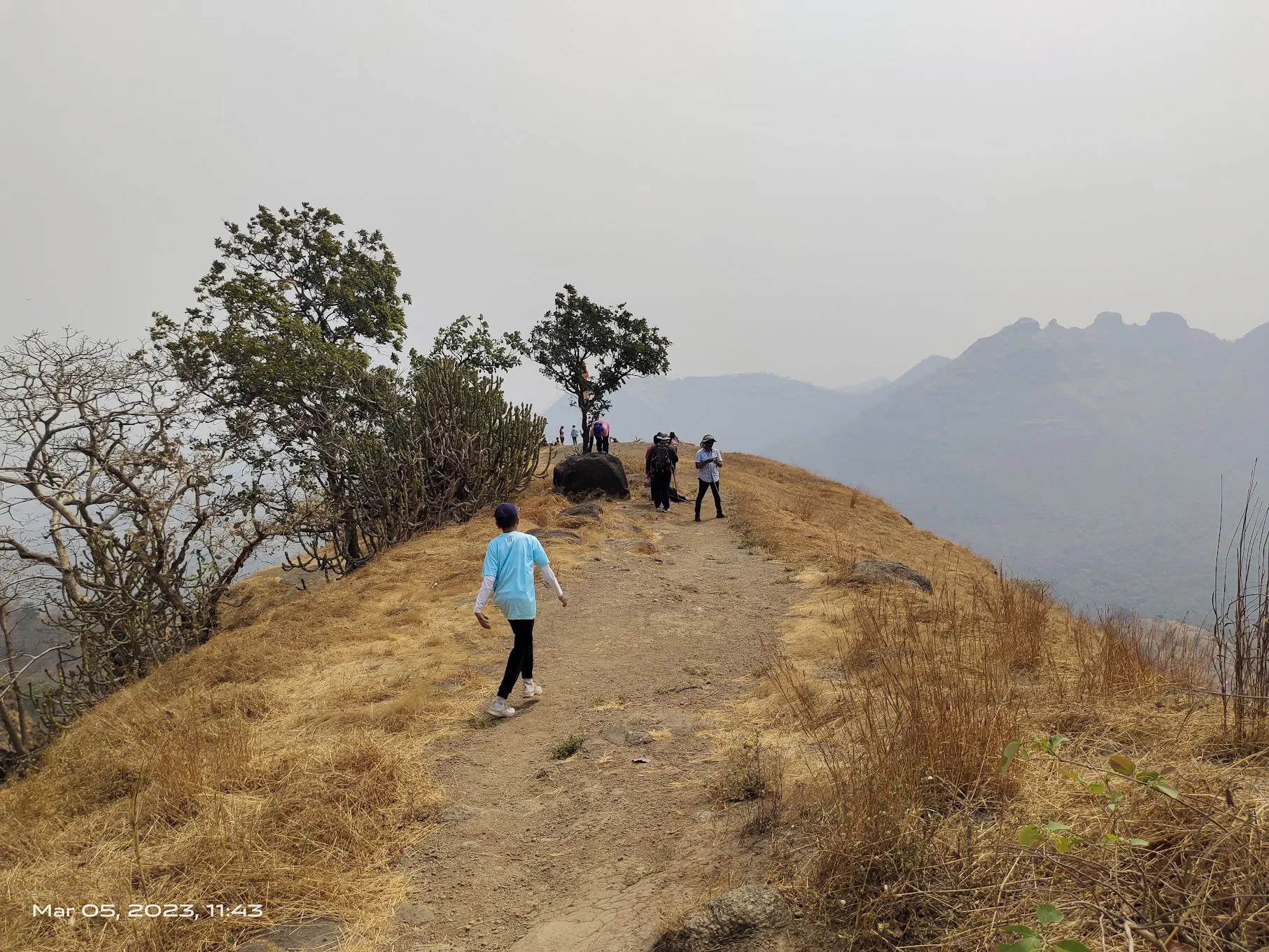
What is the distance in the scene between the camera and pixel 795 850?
2.95 meters

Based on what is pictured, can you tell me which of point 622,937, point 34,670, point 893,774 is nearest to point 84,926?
point 622,937

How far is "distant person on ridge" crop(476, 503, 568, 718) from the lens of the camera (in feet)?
19.4

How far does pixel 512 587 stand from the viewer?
5988 millimetres

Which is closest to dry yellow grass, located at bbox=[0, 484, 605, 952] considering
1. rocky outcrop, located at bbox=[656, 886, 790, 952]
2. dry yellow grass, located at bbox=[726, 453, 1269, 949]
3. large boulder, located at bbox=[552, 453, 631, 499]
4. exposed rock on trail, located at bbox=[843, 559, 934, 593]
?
rocky outcrop, located at bbox=[656, 886, 790, 952]

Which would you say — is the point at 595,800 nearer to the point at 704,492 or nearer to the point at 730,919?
the point at 730,919

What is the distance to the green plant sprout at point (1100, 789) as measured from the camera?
1.83 m

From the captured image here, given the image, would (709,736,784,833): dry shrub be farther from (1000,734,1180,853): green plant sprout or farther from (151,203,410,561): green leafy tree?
(151,203,410,561): green leafy tree

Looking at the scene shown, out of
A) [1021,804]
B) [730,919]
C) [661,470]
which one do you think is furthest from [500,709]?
[661,470]

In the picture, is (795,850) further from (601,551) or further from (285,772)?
(601,551)

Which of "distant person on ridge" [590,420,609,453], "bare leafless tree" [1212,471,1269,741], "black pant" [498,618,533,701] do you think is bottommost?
"black pant" [498,618,533,701]

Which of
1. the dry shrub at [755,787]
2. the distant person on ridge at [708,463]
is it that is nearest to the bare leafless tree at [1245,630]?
the dry shrub at [755,787]

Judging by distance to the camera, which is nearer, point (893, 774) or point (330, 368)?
point (893, 774)

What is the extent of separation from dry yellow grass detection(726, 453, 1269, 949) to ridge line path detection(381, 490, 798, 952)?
512 mm

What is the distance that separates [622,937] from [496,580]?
143 inches
